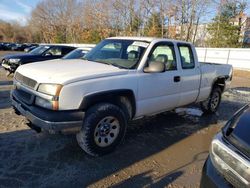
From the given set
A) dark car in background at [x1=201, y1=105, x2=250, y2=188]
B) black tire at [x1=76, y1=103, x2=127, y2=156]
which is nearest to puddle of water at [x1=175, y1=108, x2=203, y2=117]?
black tire at [x1=76, y1=103, x2=127, y2=156]

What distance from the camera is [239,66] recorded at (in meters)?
21.1

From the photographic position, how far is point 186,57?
5555 millimetres

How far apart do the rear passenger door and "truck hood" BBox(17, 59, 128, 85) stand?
1657 millimetres

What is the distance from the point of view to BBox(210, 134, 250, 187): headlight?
1877 millimetres

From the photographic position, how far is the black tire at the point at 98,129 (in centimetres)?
374

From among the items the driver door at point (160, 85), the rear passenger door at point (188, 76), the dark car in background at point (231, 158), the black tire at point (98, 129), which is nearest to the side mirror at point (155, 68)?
the driver door at point (160, 85)

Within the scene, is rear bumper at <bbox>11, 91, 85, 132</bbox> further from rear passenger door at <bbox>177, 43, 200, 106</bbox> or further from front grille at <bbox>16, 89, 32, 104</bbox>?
rear passenger door at <bbox>177, 43, 200, 106</bbox>

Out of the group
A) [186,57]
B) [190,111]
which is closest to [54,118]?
[186,57]

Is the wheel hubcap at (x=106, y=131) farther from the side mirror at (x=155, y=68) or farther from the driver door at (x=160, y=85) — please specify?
the side mirror at (x=155, y=68)

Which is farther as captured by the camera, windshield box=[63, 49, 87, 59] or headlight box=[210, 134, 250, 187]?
windshield box=[63, 49, 87, 59]

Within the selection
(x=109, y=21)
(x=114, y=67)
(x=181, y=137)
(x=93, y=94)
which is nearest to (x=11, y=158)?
(x=93, y=94)

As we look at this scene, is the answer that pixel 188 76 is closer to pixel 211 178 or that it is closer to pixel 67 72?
pixel 67 72

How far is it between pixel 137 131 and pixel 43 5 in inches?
2422

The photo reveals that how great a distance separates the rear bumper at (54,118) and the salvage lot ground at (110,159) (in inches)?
23.7
